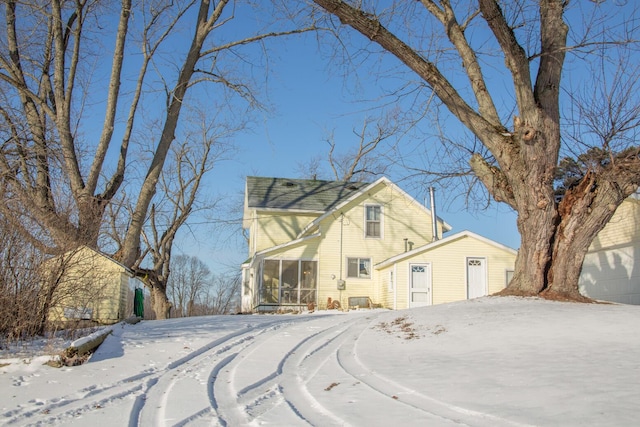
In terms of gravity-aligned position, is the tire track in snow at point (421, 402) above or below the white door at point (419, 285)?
below

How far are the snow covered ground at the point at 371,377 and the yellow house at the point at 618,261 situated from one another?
816 centimetres

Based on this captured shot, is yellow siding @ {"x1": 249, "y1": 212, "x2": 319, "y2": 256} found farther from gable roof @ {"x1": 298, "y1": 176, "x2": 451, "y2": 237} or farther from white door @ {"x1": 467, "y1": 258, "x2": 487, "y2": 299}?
white door @ {"x1": 467, "y1": 258, "x2": 487, "y2": 299}

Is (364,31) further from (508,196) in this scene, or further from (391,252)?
(391,252)

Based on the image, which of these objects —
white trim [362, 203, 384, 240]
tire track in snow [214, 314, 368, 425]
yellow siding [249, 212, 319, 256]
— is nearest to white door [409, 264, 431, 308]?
white trim [362, 203, 384, 240]

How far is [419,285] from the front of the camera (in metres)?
22.5

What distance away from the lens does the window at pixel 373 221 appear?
2475cm

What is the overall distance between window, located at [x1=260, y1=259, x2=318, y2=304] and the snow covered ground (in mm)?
13681

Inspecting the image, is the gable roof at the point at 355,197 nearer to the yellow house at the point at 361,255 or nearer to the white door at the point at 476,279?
the yellow house at the point at 361,255

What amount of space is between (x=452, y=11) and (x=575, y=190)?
174 inches

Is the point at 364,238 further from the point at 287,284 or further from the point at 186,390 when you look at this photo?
the point at 186,390

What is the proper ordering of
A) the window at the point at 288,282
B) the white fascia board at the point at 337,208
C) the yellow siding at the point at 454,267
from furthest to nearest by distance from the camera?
the white fascia board at the point at 337,208
the window at the point at 288,282
the yellow siding at the point at 454,267

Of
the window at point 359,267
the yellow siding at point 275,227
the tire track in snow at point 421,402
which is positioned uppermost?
the yellow siding at point 275,227

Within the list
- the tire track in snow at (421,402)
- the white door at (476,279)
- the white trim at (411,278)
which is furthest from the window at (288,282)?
the tire track in snow at (421,402)

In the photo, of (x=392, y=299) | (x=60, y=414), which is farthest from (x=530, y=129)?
(x=392, y=299)
